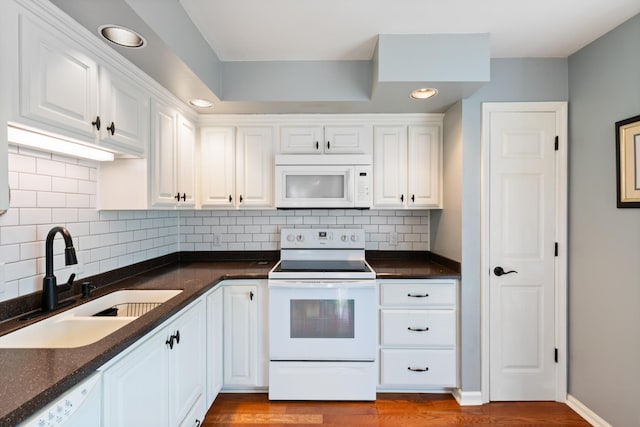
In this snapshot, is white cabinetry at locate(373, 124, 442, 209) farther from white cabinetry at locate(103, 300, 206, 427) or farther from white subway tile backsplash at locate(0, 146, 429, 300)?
white cabinetry at locate(103, 300, 206, 427)

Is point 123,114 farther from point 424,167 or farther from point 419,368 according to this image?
point 419,368

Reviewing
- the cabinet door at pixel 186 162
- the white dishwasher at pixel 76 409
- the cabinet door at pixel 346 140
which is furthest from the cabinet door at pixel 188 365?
the cabinet door at pixel 346 140

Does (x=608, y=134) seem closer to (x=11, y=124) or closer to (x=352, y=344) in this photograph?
(x=352, y=344)

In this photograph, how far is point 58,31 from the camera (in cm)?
120

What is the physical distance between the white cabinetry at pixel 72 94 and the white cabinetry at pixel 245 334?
3.81 ft

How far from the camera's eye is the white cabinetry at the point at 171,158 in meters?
1.92

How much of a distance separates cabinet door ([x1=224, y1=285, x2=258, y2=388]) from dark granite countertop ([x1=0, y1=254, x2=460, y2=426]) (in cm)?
14

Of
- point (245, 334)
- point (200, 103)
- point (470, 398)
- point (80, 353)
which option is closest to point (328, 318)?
point (245, 334)

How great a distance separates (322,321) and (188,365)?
90 cm

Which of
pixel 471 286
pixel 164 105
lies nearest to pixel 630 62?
pixel 471 286

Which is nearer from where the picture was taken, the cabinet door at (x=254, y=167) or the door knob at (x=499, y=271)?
the door knob at (x=499, y=271)

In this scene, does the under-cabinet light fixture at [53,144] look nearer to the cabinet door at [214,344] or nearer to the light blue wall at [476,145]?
the cabinet door at [214,344]

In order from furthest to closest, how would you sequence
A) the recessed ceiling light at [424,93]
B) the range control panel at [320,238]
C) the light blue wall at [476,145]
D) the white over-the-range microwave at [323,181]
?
1. the range control panel at [320,238]
2. the white over-the-range microwave at [323,181]
3. the light blue wall at [476,145]
4. the recessed ceiling light at [424,93]

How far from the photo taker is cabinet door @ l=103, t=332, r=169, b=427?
1.05m
